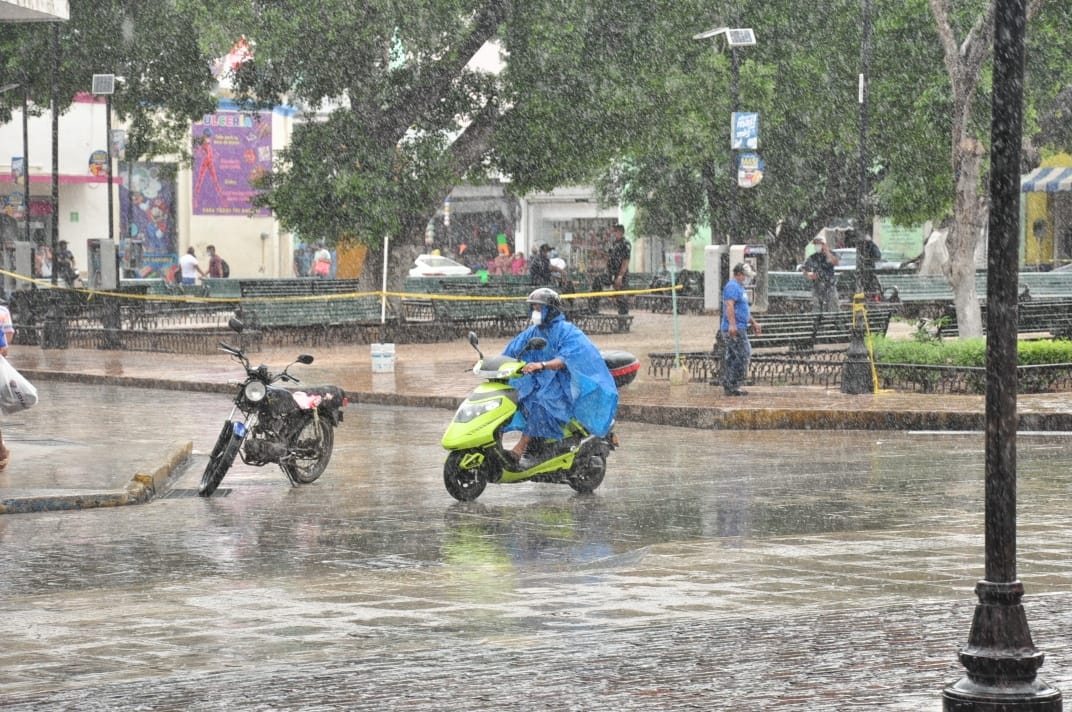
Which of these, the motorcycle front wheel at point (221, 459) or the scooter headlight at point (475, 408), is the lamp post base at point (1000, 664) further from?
the motorcycle front wheel at point (221, 459)

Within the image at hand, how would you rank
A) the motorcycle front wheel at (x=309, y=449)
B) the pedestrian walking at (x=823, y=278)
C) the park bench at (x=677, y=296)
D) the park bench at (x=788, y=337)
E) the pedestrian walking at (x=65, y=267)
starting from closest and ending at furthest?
the motorcycle front wheel at (x=309, y=449) → the park bench at (x=788, y=337) → the pedestrian walking at (x=823, y=278) → the park bench at (x=677, y=296) → the pedestrian walking at (x=65, y=267)

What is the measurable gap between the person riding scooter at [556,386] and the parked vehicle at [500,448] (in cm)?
8

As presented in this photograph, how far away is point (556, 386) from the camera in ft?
45.1

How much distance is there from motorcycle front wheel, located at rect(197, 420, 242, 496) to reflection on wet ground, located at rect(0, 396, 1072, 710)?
0.70 feet

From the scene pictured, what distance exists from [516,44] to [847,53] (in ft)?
26.0

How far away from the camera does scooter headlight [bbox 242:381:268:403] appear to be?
568 inches

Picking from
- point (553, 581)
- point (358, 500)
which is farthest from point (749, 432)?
point (553, 581)

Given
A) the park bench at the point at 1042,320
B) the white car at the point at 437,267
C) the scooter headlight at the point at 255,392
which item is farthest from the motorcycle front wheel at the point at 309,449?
the white car at the point at 437,267

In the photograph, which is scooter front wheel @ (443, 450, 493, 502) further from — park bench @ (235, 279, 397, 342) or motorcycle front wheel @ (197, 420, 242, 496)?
park bench @ (235, 279, 397, 342)

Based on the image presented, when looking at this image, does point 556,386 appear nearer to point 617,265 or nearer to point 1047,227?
point 617,265

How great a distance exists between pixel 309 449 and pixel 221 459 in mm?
920

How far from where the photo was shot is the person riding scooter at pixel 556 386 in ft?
44.9

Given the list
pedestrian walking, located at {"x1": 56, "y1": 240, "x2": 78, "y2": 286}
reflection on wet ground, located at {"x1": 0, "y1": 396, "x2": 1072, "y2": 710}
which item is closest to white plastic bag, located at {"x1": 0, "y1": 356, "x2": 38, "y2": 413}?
reflection on wet ground, located at {"x1": 0, "y1": 396, "x2": 1072, "y2": 710}

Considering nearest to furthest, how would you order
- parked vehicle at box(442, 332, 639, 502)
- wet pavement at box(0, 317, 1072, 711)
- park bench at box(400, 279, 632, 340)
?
wet pavement at box(0, 317, 1072, 711), parked vehicle at box(442, 332, 639, 502), park bench at box(400, 279, 632, 340)
